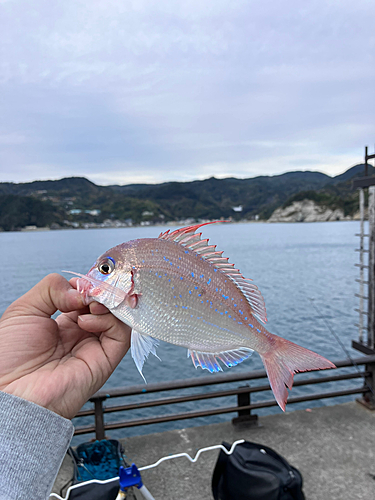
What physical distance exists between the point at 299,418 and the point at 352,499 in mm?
1826

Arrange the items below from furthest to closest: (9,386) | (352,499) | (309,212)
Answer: (309,212) < (352,499) < (9,386)

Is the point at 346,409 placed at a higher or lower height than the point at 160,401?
lower

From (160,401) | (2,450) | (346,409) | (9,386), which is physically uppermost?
(9,386)

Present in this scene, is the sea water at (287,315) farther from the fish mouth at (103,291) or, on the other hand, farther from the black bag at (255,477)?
the fish mouth at (103,291)

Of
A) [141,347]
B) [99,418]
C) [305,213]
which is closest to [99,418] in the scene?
[99,418]

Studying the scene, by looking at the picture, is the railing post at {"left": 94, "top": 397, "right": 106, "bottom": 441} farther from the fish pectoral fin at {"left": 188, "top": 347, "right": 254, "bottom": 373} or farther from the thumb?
the fish pectoral fin at {"left": 188, "top": 347, "right": 254, "bottom": 373}

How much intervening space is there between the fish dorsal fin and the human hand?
22.0 inches

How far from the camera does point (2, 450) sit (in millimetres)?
1366

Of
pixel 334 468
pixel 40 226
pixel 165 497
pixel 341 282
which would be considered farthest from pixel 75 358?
pixel 40 226

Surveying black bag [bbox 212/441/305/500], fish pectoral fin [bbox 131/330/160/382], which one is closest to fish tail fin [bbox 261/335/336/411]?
fish pectoral fin [bbox 131/330/160/382]

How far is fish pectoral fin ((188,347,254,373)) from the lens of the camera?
1341 millimetres

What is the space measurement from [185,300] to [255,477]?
3080 millimetres

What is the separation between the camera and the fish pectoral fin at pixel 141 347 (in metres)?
1.38

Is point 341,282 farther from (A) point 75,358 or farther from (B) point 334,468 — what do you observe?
(A) point 75,358
